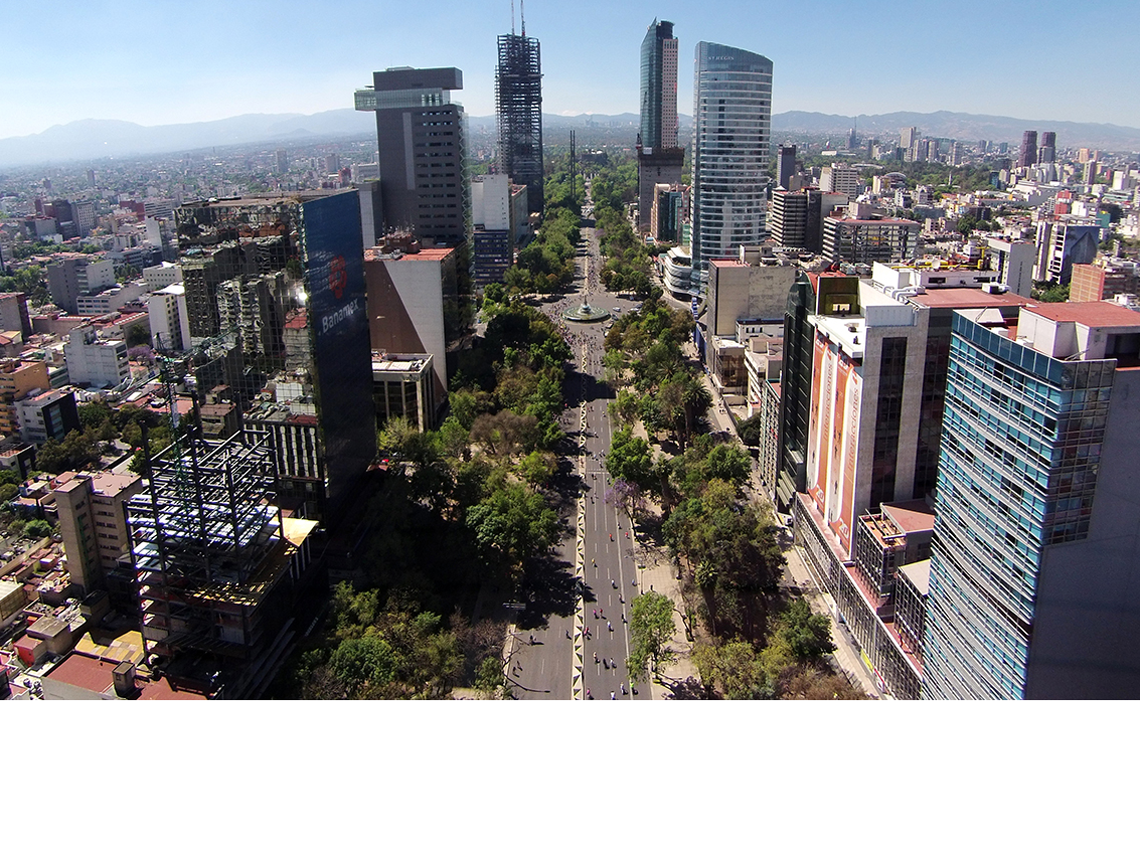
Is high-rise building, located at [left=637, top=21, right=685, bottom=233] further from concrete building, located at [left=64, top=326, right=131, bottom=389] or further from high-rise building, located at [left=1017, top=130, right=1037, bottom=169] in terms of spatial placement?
concrete building, located at [left=64, top=326, right=131, bottom=389]

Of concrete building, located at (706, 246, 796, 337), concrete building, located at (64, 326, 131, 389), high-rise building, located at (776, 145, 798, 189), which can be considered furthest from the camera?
high-rise building, located at (776, 145, 798, 189)

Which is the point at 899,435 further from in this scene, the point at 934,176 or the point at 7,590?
the point at 934,176

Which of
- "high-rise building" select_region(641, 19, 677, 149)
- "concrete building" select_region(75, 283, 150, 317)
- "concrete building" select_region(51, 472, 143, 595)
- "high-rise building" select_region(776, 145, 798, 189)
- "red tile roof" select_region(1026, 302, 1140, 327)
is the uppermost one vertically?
"high-rise building" select_region(641, 19, 677, 149)

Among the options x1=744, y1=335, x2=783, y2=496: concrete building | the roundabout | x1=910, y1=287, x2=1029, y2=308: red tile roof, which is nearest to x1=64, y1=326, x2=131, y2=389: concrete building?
the roundabout

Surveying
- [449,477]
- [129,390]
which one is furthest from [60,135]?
[129,390]

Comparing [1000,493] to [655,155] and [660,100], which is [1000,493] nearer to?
[660,100]
